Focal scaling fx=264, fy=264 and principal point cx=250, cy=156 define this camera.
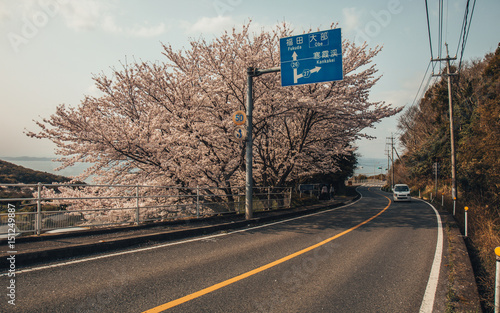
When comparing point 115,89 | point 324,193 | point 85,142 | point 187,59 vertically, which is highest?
point 187,59

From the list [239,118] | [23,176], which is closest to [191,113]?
[239,118]

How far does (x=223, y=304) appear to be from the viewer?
11.2 ft

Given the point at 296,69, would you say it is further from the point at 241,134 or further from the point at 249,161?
the point at 249,161

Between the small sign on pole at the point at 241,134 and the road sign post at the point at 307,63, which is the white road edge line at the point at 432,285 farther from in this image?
the small sign on pole at the point at 241,134

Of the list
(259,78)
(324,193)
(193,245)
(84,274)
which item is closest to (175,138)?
(259,78)

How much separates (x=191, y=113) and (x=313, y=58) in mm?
6296

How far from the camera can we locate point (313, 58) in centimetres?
1021

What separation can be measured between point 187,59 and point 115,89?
4.10 meters

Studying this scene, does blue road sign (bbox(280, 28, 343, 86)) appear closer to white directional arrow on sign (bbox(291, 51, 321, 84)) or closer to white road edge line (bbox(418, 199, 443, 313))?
white directional arrow on sign (bbox(291, 51, 321, 84))

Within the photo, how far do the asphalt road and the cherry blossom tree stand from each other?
6672mm

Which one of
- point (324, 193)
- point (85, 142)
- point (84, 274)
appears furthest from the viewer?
point (324, 193)

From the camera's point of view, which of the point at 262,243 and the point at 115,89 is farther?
the point at 115,89

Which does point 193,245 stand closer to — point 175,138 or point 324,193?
point 175,138

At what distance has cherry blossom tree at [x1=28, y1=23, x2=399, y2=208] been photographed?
11672mm
